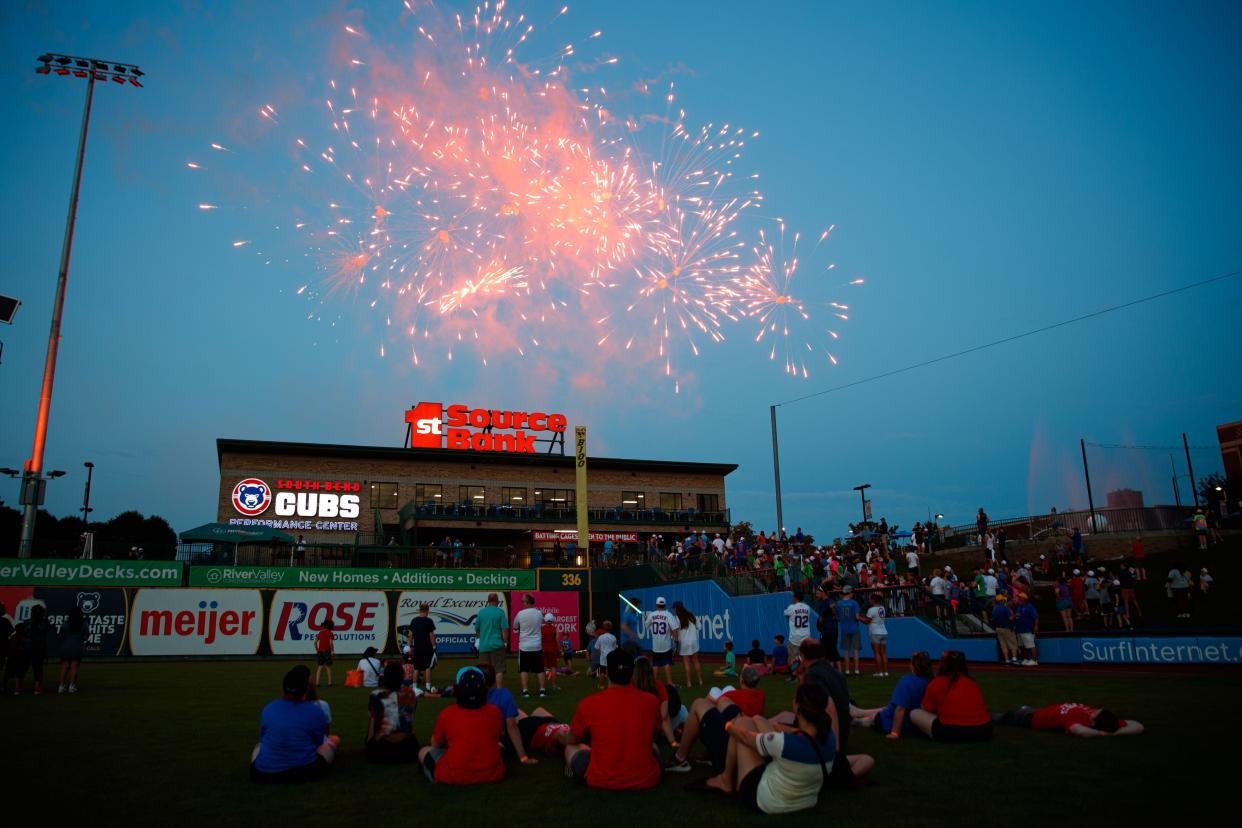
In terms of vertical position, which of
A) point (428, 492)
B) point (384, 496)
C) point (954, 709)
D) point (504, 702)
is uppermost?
point (428, 492)

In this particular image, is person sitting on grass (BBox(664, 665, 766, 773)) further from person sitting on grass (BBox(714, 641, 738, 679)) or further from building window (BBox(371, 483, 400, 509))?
building window (BBox(371, 483, 400, 509))

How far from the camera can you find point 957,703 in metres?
8.73

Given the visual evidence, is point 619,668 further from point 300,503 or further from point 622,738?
point 300,503

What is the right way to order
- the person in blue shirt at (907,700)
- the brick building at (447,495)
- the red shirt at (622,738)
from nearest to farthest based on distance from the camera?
the red shirt at (622,738) → the person in blue shirt at (907,700) → the brick building at (447,495)

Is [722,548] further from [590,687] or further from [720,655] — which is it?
[590,687]

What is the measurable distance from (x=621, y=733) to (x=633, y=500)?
49262mm

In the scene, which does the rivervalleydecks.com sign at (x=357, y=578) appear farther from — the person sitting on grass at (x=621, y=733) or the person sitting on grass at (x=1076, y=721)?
the person sitting on grass at (x=621, y=733)

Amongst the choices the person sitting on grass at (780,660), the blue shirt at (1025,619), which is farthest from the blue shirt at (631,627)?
the blue shirt at (1025,619)

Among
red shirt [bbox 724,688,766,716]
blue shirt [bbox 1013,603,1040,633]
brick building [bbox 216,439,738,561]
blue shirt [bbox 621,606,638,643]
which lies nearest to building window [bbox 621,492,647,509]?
brick building [bbox 216,439,738,561]

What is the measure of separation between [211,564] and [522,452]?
24.7 metres

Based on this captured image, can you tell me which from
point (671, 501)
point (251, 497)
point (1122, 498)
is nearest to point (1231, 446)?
point (1122, 498)

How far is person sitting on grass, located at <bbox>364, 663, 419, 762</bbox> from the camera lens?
8.11 m

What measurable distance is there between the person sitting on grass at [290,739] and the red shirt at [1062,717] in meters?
7.89

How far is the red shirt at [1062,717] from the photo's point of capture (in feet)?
29.9
